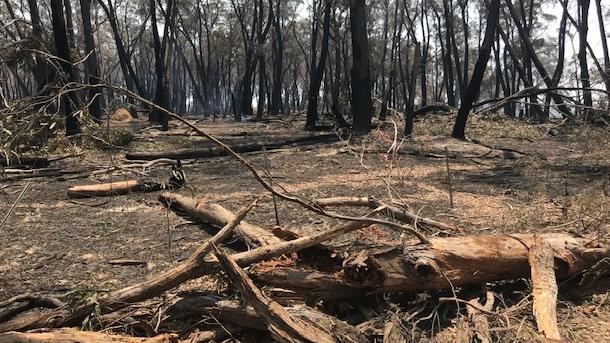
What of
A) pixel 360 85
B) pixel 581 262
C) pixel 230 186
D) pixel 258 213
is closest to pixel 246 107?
pixel 360 85

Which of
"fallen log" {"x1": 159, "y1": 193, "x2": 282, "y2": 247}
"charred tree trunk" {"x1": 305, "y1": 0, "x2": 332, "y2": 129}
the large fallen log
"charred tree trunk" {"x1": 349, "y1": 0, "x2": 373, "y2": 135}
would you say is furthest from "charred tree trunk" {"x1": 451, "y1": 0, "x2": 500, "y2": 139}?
the large fallen log

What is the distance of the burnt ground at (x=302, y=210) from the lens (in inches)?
168

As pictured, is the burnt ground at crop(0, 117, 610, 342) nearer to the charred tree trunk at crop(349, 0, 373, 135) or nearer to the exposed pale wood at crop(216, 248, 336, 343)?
the exposed pale wood at crop(216, 248, 336, 343)

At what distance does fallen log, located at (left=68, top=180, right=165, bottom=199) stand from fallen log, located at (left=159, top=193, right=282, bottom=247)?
0.90 meters

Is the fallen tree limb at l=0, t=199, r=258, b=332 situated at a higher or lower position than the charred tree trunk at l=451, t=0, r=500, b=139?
lower

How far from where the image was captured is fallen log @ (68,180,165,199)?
778 centimetres

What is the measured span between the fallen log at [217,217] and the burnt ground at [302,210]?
0.16 m

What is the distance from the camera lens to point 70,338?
2924mm

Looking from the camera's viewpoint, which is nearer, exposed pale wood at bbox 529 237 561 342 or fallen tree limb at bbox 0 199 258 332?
exposed pale wood at bbox 529 237 561 342

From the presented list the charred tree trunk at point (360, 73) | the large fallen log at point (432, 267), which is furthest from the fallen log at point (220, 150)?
the large fallen log at point (432, 267)

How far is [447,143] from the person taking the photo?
A: 43.8 ft

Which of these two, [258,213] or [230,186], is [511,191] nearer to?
[258,213]

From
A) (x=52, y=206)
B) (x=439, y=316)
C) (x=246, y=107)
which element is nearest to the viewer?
(x=439, y=316)

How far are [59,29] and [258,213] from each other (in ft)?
26.8
